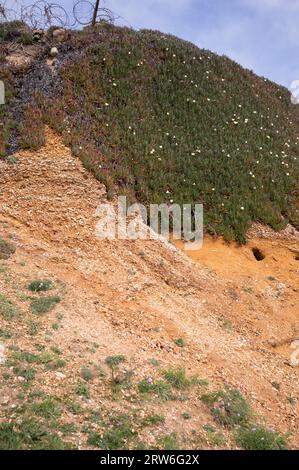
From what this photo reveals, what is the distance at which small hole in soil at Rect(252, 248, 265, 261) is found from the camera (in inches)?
519

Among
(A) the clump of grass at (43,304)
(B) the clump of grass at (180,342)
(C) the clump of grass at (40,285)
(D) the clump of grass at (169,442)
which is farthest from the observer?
(C) the clump of grass at (40,285)

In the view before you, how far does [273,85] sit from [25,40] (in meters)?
12.7

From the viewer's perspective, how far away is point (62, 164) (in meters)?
13.0

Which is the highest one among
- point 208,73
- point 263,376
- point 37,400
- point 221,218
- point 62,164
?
point 208,73

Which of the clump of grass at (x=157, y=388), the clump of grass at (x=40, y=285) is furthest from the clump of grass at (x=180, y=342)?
the clump of grass at (x=40, y=285)

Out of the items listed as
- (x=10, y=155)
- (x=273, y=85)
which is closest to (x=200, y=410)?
(x=10, y=155)

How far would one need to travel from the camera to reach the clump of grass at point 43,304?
8.73m

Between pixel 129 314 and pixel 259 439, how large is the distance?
149 inches

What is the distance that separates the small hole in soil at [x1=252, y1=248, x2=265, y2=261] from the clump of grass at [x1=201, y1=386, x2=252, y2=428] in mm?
5976

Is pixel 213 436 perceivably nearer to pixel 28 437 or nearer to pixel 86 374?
pixel 86 374

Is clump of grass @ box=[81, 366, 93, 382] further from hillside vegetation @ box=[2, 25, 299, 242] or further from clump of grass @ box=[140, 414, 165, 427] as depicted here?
hillside vegetation @ box=[2, 25, 299, 242]

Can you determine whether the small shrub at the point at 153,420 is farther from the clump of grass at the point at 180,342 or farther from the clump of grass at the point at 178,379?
the clump of grass at the point at 180,342

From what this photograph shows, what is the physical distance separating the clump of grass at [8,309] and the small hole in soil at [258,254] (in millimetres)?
7159
